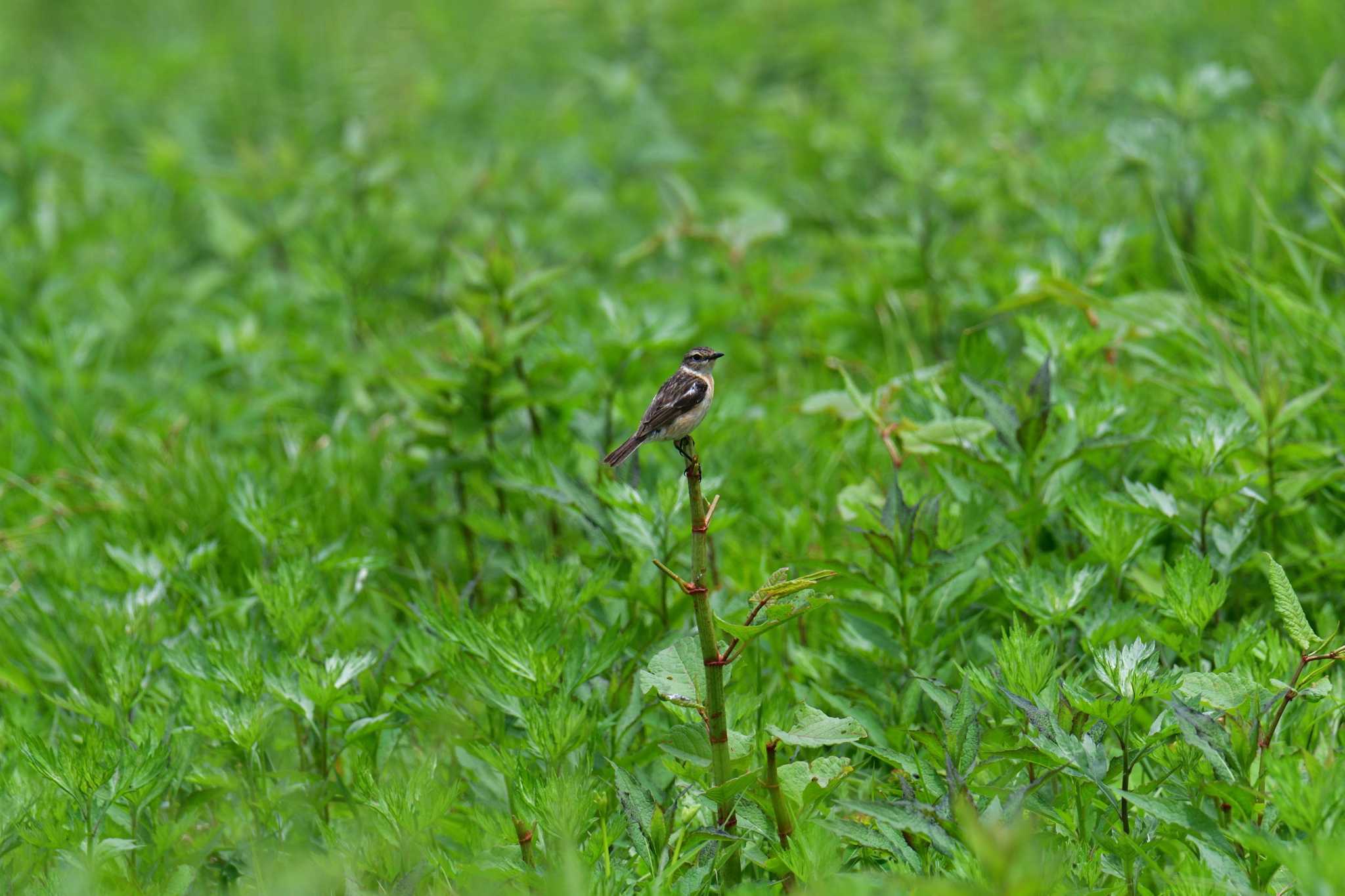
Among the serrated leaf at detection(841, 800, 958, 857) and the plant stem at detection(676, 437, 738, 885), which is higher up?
the plant stem at detection(676, 437, 738, 885)

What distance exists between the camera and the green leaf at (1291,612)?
7.41 ft

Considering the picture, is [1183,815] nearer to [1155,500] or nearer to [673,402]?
[1155,500]

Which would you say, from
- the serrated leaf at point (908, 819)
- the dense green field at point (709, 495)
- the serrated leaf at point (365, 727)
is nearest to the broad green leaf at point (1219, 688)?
the dense green field at point (709, 495)

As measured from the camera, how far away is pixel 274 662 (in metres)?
2.68

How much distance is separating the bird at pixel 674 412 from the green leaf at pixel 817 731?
2.06ft

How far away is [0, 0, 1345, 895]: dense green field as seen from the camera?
2289mm

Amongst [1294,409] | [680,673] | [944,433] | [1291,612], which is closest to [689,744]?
[680,673]

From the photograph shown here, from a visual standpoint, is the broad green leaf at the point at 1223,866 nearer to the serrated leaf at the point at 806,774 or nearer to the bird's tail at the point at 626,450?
the serrated leaf at the point at 806,774

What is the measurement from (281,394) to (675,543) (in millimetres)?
2038

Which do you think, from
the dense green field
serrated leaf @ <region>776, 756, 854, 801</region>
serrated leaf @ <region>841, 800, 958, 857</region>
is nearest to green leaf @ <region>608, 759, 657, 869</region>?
the dense green field

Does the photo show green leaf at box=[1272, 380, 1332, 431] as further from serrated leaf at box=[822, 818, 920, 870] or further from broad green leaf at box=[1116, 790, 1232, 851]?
serrated leaf at box=[822, 818, 920, 870]

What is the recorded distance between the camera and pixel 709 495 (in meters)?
3.00

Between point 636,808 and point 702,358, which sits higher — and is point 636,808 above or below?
below

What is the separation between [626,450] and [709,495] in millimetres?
338
